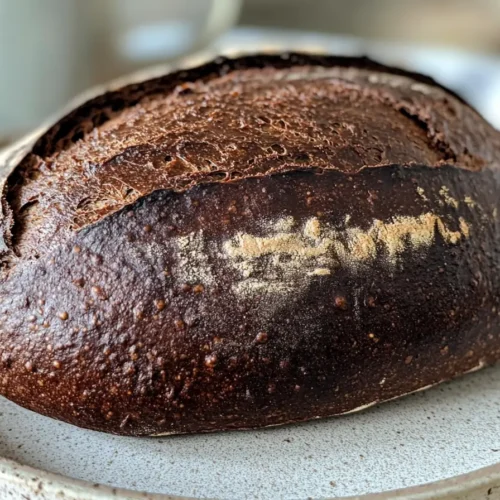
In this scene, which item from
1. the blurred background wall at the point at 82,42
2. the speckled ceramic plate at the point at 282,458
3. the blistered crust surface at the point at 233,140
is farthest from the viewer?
the blurred background wall at the point at 82,42

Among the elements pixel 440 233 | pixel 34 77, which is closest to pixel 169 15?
pixel 34 77

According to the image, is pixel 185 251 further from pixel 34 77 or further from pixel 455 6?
pixel 455 6

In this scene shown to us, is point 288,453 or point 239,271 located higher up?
point 239,271

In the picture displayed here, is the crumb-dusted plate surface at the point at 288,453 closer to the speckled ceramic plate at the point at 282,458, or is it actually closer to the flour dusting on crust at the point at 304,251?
the speckled ceramic plate at the point at 282,458

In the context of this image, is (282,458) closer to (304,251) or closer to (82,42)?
(304,251)

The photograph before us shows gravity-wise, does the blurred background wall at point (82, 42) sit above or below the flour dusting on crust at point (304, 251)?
above

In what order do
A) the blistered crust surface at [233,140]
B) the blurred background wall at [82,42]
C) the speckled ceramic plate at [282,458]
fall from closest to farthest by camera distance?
the speckled ceramic plate at [282,458], the blistered crust surface at [233,140], the blurred background wall at [82,42]

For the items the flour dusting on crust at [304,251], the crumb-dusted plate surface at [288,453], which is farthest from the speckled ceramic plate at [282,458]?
the flour dusting on crust at [304,251]

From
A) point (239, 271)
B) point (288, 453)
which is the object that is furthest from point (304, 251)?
point (288, 453)
